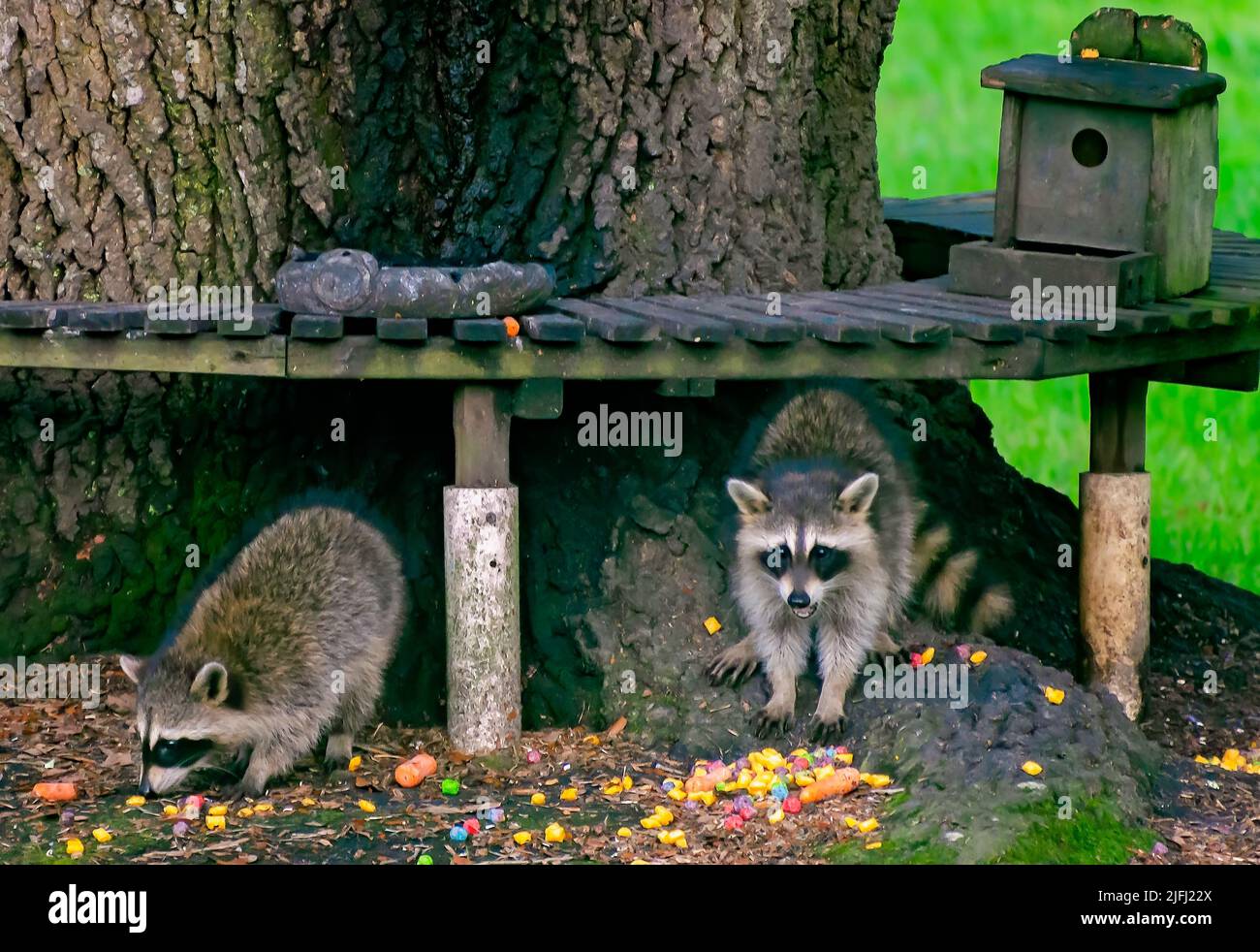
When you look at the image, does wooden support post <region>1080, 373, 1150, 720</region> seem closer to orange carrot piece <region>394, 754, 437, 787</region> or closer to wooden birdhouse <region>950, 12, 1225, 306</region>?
wooden birdhouse <region>950, 12, 1225, 306</region>

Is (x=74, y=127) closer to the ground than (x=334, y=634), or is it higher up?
higher up

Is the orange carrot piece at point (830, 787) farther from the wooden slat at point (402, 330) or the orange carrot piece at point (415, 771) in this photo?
the wooden slat at point (402, 330)

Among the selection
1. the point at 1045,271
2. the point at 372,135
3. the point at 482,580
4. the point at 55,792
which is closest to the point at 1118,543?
the point at 1045,271

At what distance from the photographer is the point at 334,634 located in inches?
247

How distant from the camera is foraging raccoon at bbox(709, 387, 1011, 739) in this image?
20.4 feet

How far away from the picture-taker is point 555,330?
18.7 feet

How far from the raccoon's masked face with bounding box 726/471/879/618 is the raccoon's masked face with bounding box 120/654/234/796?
5.53 feet

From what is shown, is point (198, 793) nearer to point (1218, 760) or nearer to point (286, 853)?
point (286, 853)

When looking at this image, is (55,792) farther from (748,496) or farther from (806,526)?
(806,526)

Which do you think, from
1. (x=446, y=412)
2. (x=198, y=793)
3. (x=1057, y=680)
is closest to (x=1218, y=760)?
(x=1057, y=680)

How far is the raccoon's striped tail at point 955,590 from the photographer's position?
6980 mm

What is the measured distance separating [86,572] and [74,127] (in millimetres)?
1430

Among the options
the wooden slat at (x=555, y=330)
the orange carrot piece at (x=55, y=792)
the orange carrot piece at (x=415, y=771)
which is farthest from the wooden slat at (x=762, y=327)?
the orange carrot piece at (x=55, y=792)

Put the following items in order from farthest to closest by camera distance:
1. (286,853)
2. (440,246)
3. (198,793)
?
(440,246) → (198,793) → (286,853)
